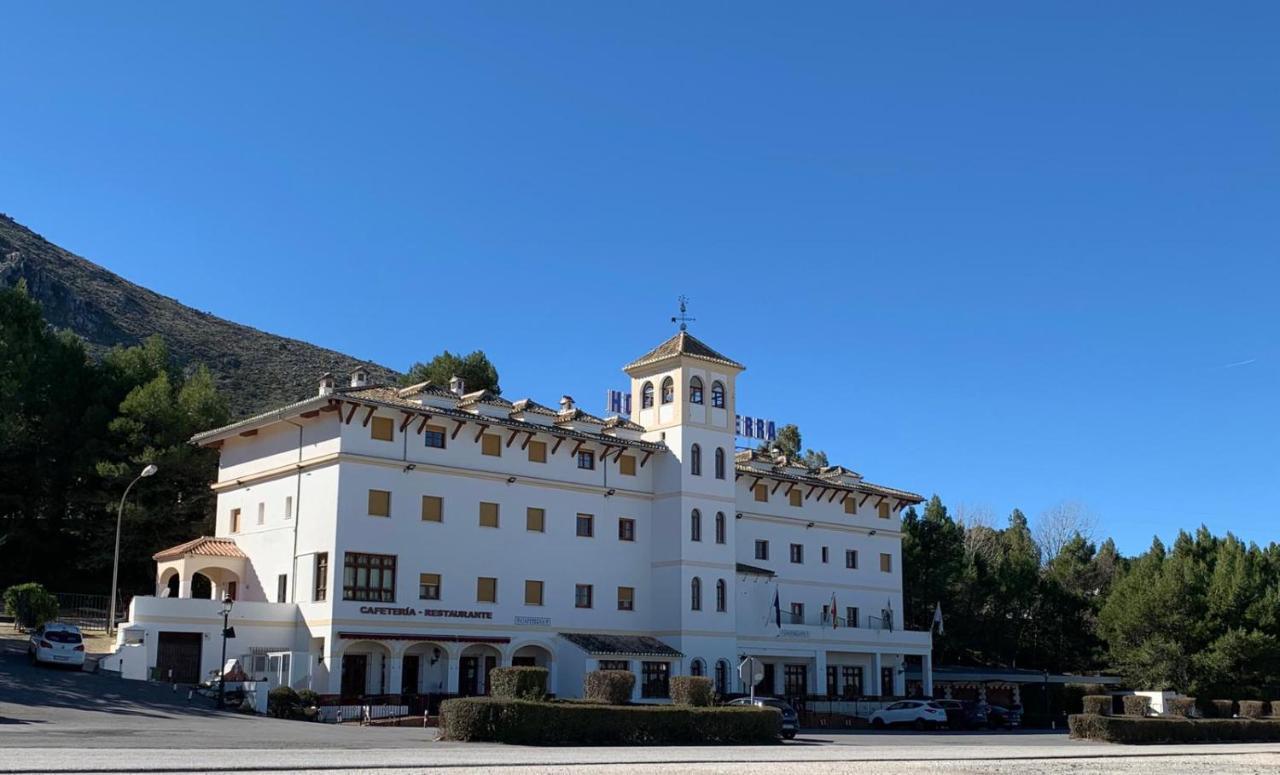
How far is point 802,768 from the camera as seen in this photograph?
84.4 feet

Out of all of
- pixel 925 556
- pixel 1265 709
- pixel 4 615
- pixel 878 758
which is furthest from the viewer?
pixel 925 556

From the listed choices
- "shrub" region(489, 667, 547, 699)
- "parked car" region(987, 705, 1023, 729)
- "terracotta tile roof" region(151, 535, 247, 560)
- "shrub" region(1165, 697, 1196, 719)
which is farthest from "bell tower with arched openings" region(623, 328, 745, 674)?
"shrub" region(489, 667, 547, 699)

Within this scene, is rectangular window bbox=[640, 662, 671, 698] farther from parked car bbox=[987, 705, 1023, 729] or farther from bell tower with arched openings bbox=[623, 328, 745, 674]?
parked car bbox=[987, 705, 1023, 729]

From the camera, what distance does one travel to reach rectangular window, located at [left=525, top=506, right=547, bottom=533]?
5403 cm

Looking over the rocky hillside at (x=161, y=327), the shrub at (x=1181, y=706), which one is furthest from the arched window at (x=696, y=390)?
the rocky hillside at (x=161, y=327)

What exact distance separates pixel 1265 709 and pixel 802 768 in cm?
4848

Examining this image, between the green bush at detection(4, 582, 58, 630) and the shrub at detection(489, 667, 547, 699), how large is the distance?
23.3 m

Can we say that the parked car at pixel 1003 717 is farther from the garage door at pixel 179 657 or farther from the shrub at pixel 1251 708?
the garage door at pixel 179 657

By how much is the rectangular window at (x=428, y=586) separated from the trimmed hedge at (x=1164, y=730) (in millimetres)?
24971

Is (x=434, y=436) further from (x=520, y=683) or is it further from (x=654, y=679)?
(x=520, y=683)

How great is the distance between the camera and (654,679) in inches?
2181

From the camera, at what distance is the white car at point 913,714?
53.9 meters

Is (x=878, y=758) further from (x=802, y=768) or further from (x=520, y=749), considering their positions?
(x=520, y=749)

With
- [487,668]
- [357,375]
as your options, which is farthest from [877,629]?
[357,375]
